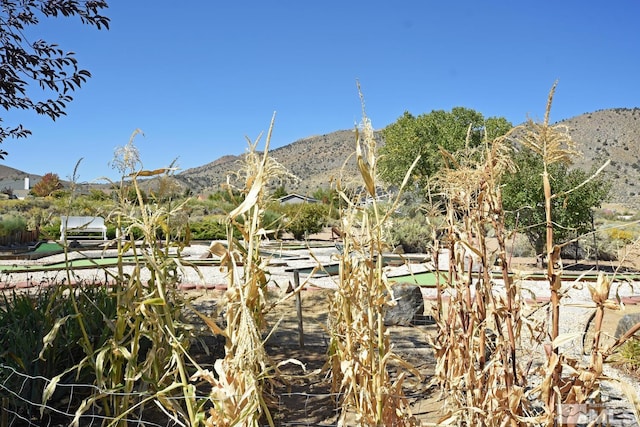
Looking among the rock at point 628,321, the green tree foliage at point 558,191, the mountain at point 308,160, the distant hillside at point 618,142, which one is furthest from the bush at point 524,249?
the mountain at point 308,160

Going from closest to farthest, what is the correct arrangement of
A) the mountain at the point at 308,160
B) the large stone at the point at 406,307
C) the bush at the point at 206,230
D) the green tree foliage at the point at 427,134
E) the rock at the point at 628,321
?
1. the rock at the point at 628,321
2. the large stone at the point at 406,307
3. the bush at the point at 206,230
4. the green tree foliage at the point at 427,134
5. the mountain at the point at 308,160

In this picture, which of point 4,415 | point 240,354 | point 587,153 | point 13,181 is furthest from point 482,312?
point 13,181

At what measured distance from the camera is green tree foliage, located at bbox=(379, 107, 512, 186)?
2689 cm

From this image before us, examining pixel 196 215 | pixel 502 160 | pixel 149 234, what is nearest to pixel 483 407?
pixel 502 160

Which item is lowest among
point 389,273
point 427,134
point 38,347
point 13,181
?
point 389,273

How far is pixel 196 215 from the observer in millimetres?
25375

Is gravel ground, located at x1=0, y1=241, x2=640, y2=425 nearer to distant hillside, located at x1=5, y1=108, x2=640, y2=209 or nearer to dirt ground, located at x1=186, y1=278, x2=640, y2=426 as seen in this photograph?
dirt ground, located at x1=186, y1=278, x2=640, y2=426

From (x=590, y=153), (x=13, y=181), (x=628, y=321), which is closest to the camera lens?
(x=628, y=321)

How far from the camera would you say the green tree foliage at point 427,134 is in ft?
88.2

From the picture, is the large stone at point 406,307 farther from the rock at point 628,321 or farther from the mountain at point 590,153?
the mountain at point 590,153

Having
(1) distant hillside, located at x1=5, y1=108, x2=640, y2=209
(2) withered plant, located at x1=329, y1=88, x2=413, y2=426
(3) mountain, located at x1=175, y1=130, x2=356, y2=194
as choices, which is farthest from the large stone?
(3) mountain, located at x1=175, y1=130, x2=356, y2=194

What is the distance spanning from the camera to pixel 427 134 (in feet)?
93.1

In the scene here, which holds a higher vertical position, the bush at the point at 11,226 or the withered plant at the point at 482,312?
the bush at the point at 11,226

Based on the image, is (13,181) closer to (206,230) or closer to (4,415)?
(206,230)
